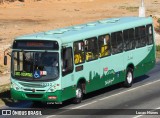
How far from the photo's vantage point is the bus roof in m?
23.2

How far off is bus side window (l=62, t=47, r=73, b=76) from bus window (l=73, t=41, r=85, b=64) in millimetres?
425

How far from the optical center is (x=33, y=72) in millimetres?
22844

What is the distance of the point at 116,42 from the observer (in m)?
27.0

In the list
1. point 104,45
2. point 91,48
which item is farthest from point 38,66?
point 104,45

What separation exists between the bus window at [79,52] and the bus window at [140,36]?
492 cm

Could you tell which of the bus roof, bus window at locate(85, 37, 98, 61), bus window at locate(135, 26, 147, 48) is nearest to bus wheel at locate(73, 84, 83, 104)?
bus window at locate(85, 37, 98, 61)

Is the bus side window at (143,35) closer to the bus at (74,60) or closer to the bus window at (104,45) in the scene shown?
the bus at (74,60)

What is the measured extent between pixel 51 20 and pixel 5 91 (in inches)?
1191

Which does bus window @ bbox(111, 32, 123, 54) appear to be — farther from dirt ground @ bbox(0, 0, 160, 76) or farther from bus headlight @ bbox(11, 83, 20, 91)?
dirt ground @ bbox(0, 0, 160, 76)

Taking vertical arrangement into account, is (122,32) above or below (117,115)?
above

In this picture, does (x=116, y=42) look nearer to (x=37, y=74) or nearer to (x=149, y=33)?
(x=149, y=33)

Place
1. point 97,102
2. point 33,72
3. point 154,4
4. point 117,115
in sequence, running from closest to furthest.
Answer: point 117,115 < point 33,72 < point 97,102 < point 154,4

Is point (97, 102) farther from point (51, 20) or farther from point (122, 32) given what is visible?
point (51, 20)

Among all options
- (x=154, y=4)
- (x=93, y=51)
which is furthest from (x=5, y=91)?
(x=154, y=4)
